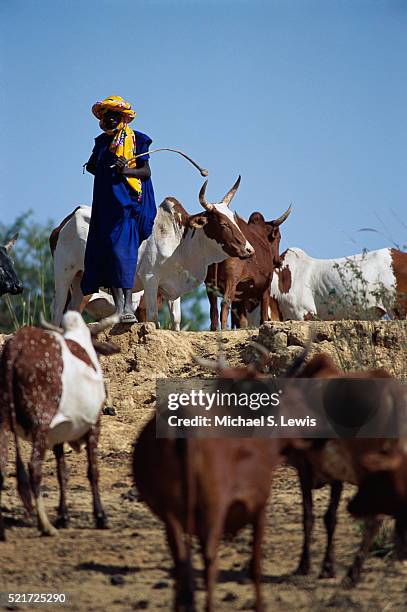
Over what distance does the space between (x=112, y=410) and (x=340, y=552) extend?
3811 millimetres

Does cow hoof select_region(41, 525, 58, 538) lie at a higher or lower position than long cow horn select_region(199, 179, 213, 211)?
lower

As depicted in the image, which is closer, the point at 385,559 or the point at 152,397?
Result: the point at 385,559

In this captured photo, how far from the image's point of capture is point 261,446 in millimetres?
5453

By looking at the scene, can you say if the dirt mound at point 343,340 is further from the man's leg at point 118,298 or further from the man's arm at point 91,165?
the man's arm at point 91,165

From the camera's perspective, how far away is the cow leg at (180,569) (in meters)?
5.04

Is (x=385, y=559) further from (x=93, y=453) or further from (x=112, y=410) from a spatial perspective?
(x=112, y=410)

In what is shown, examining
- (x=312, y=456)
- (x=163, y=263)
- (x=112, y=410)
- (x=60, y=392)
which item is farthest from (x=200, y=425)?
(x=163, y=263)

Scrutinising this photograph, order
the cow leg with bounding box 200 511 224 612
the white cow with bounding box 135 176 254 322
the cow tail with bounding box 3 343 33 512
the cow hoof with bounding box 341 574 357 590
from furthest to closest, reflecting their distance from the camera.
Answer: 1. the white cow with bounding box 135 176 254 322
2. the cow tail with bounding box 3 343 33 512
3. the cow hoof with bounding box 341 574 357 590
4. the cow leg with bounding box 200 511 224 612

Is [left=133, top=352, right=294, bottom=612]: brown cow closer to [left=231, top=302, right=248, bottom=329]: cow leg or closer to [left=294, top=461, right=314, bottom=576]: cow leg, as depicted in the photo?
[left=294, top=461, right=314, bottom=576]: cow leg

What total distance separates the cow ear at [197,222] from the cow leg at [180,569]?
7855 mm

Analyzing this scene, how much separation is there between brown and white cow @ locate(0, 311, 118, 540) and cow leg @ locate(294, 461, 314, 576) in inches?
52.0

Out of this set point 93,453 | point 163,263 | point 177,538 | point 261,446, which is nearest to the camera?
point 177,538

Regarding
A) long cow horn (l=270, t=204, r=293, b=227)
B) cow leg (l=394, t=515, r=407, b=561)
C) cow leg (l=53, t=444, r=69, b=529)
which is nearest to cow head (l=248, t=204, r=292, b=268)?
long cow horn (l=270, t=204, r=293, b=227)

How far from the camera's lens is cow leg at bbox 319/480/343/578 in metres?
6.01
